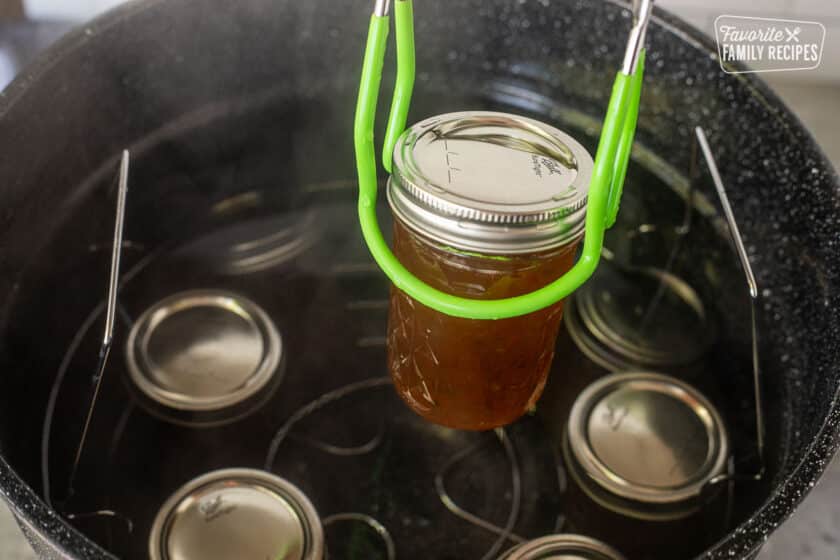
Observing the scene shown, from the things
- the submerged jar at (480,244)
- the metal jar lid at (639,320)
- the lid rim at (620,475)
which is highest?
the submerged jar at (480,244)

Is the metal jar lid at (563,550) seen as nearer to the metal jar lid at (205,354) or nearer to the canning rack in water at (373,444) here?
the canning rack in water at (373,444)

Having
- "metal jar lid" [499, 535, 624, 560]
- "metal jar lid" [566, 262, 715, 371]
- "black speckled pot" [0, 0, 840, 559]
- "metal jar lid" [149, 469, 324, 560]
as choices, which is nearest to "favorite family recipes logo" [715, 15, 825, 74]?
"black speckled pot" [0, 0, 840, 559]

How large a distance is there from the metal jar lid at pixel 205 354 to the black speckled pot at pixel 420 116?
0.08 metres

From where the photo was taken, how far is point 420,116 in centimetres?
96

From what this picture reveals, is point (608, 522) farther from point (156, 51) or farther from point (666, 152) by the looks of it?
point (156, 51)

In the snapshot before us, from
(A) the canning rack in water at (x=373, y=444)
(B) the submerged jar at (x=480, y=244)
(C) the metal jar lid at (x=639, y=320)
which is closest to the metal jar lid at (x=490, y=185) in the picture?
(B) the submerged jar at (x=480, y=244)

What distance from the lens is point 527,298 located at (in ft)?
1.66

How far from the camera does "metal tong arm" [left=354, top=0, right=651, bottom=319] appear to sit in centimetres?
47

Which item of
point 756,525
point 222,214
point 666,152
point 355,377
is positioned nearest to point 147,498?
point 355,377

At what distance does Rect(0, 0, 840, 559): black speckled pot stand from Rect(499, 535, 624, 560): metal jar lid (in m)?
0.14

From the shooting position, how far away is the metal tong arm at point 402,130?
47 cm

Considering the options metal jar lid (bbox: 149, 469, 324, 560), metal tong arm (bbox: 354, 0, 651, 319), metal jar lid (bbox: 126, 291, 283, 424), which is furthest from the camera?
metal jar lid (bbox: 126, 291, 283, 424)

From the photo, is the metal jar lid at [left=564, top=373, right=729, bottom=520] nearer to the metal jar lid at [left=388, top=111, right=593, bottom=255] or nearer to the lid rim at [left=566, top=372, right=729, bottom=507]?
the lid rim at [left=566, top=372, right=729, bottom=507]

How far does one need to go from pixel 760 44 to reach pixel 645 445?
1.27 feet
